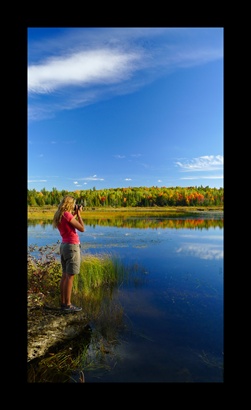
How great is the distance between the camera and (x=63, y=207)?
324cm

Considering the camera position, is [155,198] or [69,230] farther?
[155,198]

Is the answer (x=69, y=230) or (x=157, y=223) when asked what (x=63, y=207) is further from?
(x=157, y=223)

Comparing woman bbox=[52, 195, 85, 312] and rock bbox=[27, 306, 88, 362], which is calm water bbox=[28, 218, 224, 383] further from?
woman bbox=[52, 195, 85, 312]

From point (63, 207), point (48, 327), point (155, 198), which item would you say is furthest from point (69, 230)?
point (155, 198)

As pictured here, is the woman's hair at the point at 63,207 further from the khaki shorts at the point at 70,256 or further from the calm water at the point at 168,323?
the calm water at the point at 168,323

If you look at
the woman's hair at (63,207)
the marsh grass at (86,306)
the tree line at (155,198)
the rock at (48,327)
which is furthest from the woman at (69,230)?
the tree line at (155,198)

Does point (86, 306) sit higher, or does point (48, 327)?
point (48, 327)

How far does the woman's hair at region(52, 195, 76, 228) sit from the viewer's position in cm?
321

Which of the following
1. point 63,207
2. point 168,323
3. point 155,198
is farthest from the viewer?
point 155,198

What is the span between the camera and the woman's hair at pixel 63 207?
3205 mm

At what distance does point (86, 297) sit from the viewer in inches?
206
